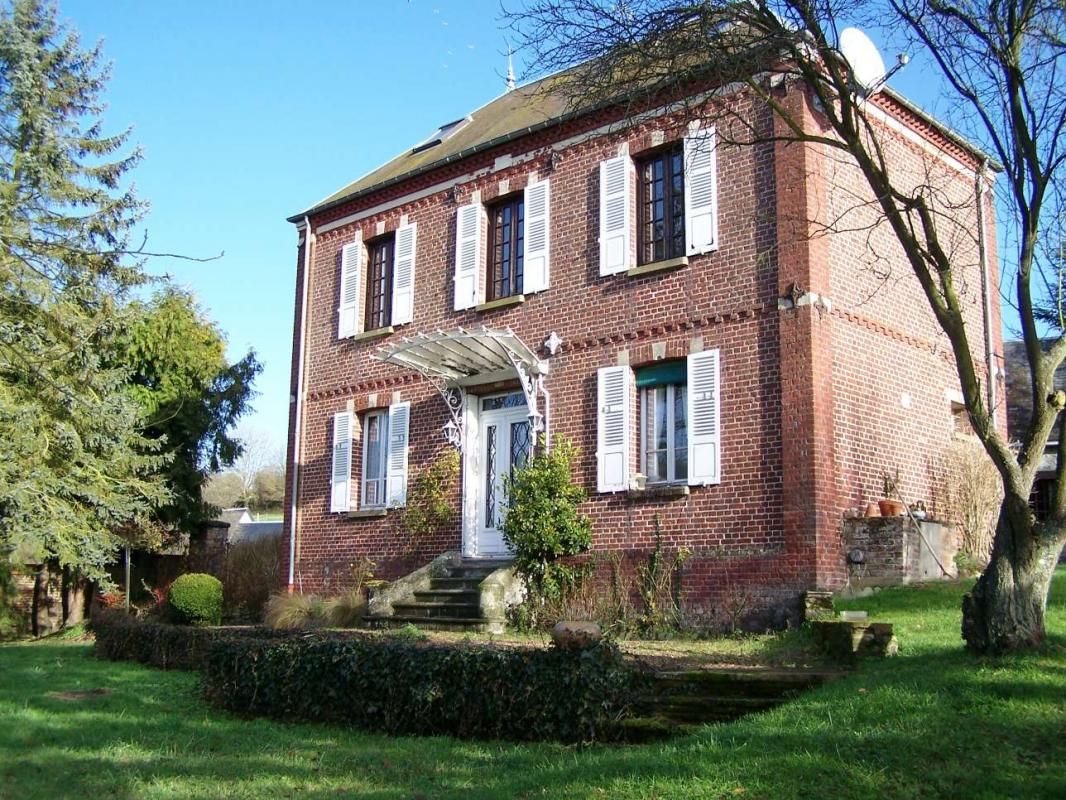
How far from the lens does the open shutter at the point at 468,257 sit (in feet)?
51.5

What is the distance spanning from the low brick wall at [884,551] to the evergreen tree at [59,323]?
7998 millimetres

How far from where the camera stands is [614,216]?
1384 centimetres

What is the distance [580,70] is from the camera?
27.3ft

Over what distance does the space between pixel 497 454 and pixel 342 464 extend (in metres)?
3.25

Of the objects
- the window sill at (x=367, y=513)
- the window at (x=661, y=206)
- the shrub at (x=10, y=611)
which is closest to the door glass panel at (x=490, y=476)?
the window sill at (x=367, y=513)

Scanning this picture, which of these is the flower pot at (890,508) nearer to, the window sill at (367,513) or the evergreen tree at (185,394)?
the window sill at (367,513)

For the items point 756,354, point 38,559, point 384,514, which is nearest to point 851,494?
point 756,354

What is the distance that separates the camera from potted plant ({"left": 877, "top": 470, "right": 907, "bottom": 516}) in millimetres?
11961

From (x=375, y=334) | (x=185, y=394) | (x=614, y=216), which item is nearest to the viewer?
(x=614, y=216)

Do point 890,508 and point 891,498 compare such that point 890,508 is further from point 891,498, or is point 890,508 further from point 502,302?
point 502,302

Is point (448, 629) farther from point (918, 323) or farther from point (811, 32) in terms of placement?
point (811, 32)

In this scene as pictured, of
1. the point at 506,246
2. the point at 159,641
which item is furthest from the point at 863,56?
the point at 159,641

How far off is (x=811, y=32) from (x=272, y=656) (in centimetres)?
715

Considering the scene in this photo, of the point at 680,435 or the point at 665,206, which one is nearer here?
the point at 680,435
